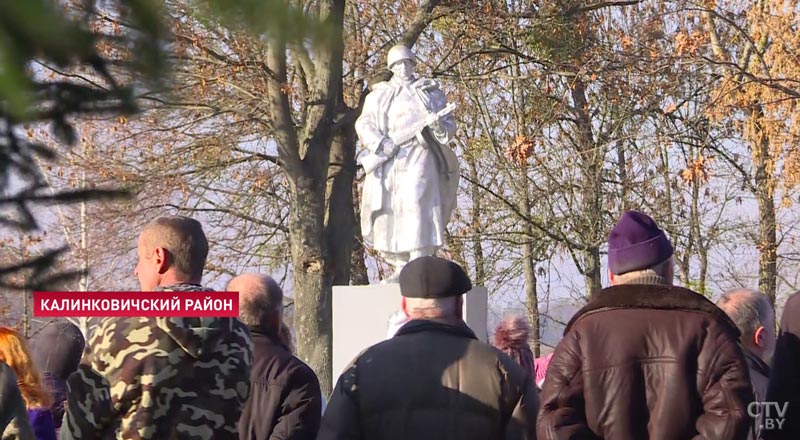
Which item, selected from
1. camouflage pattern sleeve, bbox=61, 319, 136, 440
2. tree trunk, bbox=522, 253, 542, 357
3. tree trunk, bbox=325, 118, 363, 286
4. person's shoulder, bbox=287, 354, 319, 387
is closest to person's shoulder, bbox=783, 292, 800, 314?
person's shoulder, bbox=287, 354, 319, 387

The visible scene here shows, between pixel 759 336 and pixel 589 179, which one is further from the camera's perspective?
pixel 589 179

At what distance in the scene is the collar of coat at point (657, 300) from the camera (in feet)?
11.8

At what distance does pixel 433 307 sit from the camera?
150 inches

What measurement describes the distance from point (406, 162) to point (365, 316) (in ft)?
4.25

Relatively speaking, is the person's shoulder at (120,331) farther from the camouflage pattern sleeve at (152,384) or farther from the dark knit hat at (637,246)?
the dark knit hat at (637,246)

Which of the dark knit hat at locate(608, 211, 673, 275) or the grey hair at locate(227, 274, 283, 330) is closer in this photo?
the dark knit hat at locate(608, 211, 673, 275)

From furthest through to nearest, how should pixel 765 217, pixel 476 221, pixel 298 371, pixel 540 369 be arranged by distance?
1. pixel 476 221
2. pixel 765 217
3. pixel 540 369
4. pixel 298 371

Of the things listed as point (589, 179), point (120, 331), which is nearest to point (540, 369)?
point (120, 331)

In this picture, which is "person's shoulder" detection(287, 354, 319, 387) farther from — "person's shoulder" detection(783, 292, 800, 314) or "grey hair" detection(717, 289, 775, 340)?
"person's shoulder" detection(783, 292, 800, 314)

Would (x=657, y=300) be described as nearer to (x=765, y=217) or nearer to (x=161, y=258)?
(x=161, y=258)

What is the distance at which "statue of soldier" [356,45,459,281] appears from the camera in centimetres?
987

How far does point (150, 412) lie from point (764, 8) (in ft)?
46.9

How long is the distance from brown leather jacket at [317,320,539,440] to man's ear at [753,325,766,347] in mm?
1261

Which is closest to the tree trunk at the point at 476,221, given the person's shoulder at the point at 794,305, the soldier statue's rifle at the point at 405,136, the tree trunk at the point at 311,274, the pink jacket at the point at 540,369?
the tree trunk at the point at 311,274
